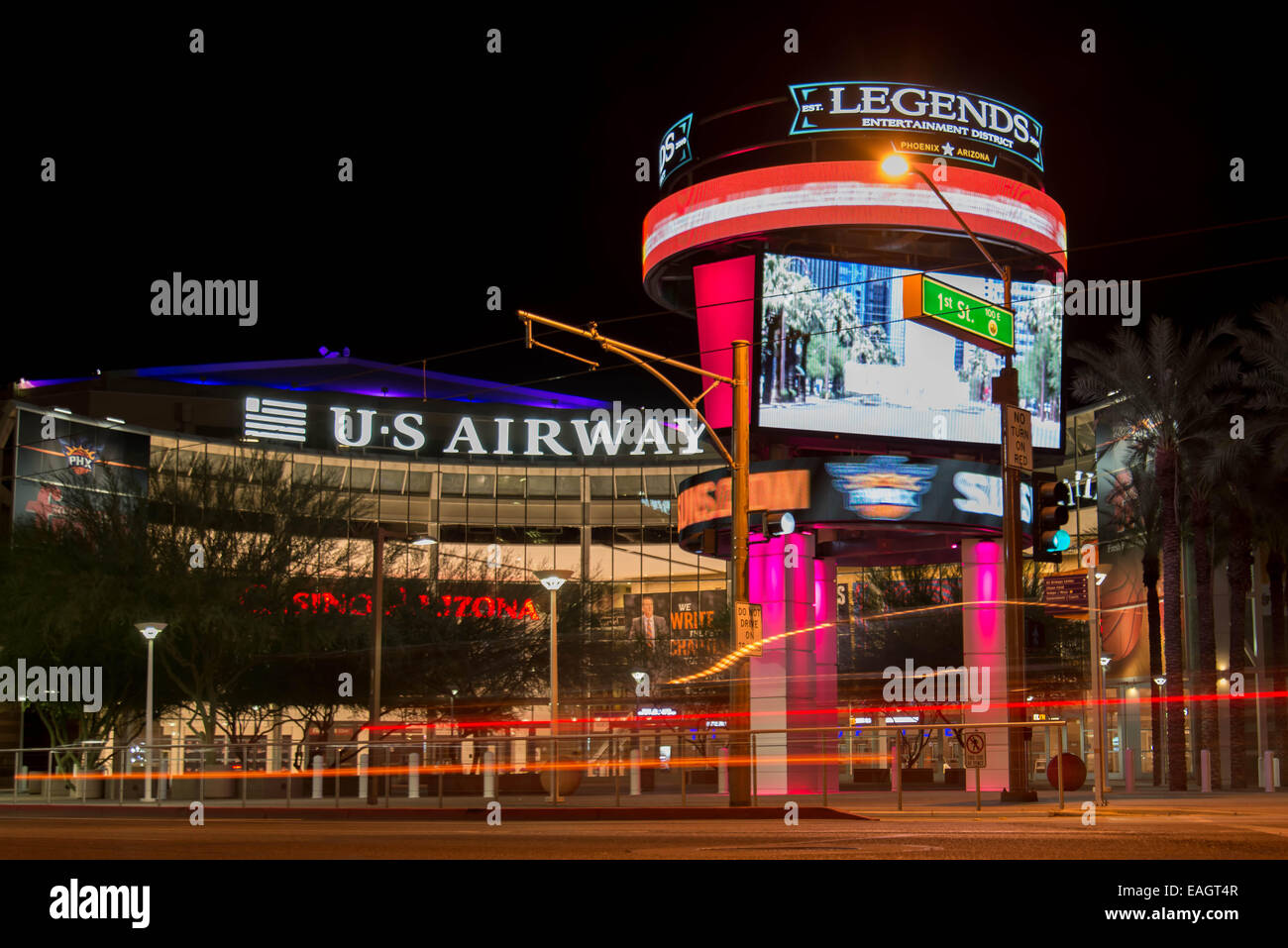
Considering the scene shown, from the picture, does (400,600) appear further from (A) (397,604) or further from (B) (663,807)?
(B) (663,807)

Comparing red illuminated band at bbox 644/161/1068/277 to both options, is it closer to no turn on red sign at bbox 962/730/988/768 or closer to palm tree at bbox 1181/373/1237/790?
palm tree at bbox 1181/373/1237/790

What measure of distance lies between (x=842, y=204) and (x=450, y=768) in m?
16.8

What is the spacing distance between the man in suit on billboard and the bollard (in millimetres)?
31546

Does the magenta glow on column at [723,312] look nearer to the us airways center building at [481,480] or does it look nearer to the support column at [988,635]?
the support column at [988,635]

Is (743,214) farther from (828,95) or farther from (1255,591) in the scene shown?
(1255,591)

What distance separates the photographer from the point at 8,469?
2341 inches

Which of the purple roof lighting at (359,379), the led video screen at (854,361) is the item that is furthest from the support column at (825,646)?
the purple roof lighting at (359,379)

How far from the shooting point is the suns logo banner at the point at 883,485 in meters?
35.9

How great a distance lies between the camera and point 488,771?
3556 centimetres

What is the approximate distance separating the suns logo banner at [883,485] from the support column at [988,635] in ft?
11.9

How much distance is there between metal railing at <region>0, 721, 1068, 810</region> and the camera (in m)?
33.5

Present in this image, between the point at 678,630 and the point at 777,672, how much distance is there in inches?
1486

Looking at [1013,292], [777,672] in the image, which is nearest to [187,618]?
[777,672]

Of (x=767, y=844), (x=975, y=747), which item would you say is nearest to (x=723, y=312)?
(x=975, y=747)
